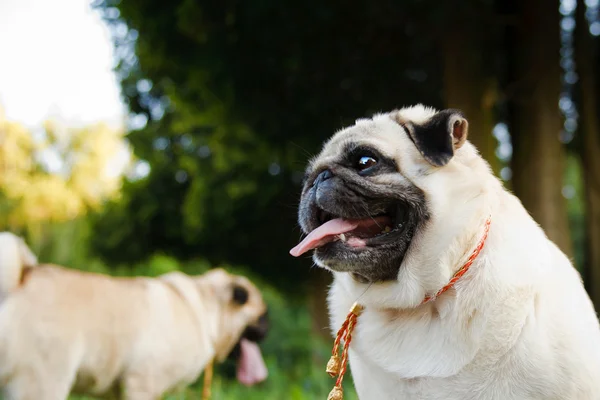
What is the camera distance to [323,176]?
265 centimetres

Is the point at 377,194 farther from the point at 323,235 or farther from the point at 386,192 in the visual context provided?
the point at 323,235

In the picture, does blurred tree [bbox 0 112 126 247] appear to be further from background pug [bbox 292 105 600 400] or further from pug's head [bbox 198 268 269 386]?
background pug [bbox 292 105 600 400]

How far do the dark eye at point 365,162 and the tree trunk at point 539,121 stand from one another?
4.57 metres

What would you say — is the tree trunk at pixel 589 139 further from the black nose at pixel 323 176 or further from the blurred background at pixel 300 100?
the black nose at pixel 323 176

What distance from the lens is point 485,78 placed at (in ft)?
25.4

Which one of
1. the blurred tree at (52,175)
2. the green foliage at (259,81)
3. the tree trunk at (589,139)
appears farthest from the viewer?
the blurred tree at (52,175)

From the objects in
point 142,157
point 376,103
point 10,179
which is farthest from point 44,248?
point 10,179

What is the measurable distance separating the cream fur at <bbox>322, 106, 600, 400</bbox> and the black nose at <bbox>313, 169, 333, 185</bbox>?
0.58ft

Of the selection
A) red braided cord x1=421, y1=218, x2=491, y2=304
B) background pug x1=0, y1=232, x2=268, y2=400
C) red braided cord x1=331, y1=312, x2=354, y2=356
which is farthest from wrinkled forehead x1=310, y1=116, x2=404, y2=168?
background pug x1=0, y1=232, x2=268, y2=400

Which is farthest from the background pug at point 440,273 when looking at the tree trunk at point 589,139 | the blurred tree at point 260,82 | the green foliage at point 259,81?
the tree trunk at point 589,139

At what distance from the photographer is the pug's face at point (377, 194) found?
2457mm

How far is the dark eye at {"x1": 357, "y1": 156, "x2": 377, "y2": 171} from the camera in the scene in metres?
2.57

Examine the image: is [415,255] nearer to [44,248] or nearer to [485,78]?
[485,78]

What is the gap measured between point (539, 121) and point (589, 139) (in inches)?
48.0
